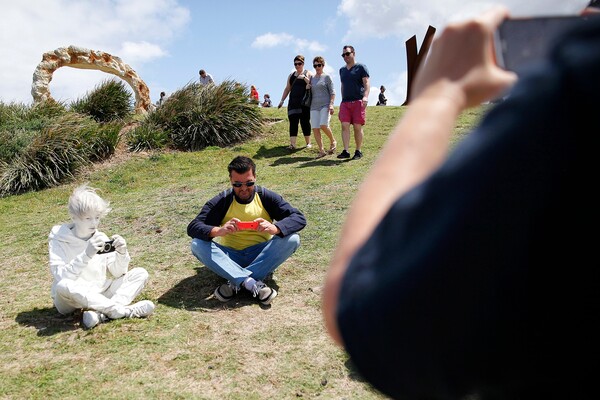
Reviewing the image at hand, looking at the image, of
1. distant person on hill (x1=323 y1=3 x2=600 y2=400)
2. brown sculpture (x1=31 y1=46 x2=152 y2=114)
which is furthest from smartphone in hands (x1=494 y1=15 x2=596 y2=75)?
brown sculpture (x1=31 y1=46 x2=152 y2=114)

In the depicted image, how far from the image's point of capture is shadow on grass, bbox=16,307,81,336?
14.8 ft

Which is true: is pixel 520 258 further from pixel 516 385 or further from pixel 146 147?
pixel 146 147

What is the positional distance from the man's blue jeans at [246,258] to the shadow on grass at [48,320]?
1110 mm

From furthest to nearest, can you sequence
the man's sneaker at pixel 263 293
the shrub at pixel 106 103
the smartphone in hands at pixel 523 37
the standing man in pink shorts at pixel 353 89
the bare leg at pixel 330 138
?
the shrub at pixel 106 103 < the bare leg at pixel 330 138 < the standing man in pink shorts at pixel 353 89 < the man's sneaker at pixel 263 293 < the smartphone in hands at pixel 523 37

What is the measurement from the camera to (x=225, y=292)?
194 inches

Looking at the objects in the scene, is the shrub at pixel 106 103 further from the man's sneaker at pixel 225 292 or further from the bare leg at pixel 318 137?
the man's sneaker at pixel 225 292

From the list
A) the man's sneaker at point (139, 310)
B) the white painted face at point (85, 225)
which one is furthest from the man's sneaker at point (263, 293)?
the white painted face at point (85, 225)

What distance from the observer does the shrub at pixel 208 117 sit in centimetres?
1235

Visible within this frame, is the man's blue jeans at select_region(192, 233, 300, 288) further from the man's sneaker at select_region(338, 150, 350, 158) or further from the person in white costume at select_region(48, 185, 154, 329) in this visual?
the man's sneaker at select_region(338, 150, 350, 158)

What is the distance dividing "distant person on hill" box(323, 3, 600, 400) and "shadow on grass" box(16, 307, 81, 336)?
4.30 metres

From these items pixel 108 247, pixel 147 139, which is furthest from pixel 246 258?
pixel 147 139

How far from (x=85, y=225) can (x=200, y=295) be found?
1.14 metres

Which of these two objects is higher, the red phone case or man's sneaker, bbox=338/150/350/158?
man's sneaker, bbox=338/150/350/158

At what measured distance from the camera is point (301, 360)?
382cm
